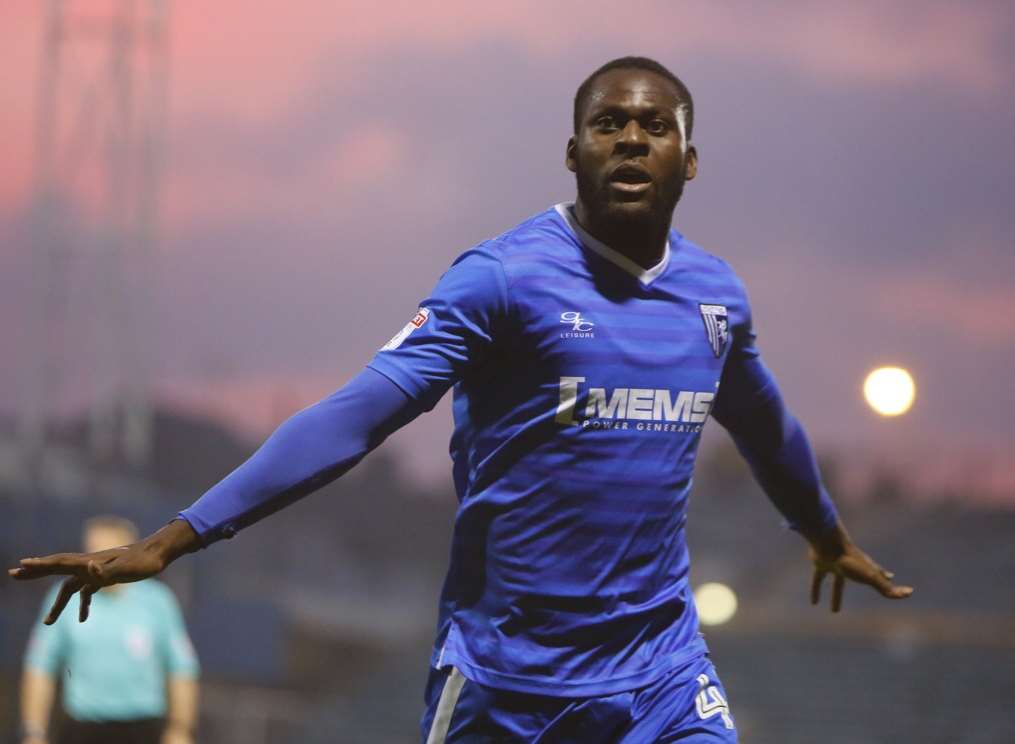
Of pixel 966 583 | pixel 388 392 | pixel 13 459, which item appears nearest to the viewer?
pixel 388 392

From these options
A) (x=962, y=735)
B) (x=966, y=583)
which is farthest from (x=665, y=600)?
(x=966, y=583)

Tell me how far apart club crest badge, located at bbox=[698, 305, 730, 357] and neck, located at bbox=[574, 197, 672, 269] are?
14 cm

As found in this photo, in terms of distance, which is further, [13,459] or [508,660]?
[13,459]

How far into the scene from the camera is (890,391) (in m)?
9.03

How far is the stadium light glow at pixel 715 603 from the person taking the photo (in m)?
18.2

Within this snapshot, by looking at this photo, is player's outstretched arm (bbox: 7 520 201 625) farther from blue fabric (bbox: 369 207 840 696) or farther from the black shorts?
the black shorts

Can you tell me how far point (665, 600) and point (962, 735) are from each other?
12965 mm

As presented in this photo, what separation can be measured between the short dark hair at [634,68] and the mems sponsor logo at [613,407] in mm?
485

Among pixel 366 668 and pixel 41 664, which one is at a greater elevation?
pixel 41 664

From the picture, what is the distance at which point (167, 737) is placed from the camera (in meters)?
6.21

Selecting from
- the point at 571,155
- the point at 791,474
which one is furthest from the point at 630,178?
the point at 791,474

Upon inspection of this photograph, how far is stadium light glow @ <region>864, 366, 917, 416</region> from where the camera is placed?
9008 mm

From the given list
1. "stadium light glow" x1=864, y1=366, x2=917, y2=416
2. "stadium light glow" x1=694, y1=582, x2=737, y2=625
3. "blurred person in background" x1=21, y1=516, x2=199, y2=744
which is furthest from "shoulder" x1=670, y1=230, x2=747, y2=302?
"stadium light glow" x1=694, y1=582, x2=737, y2=625

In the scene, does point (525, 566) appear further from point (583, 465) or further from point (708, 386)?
point (708, 386)
